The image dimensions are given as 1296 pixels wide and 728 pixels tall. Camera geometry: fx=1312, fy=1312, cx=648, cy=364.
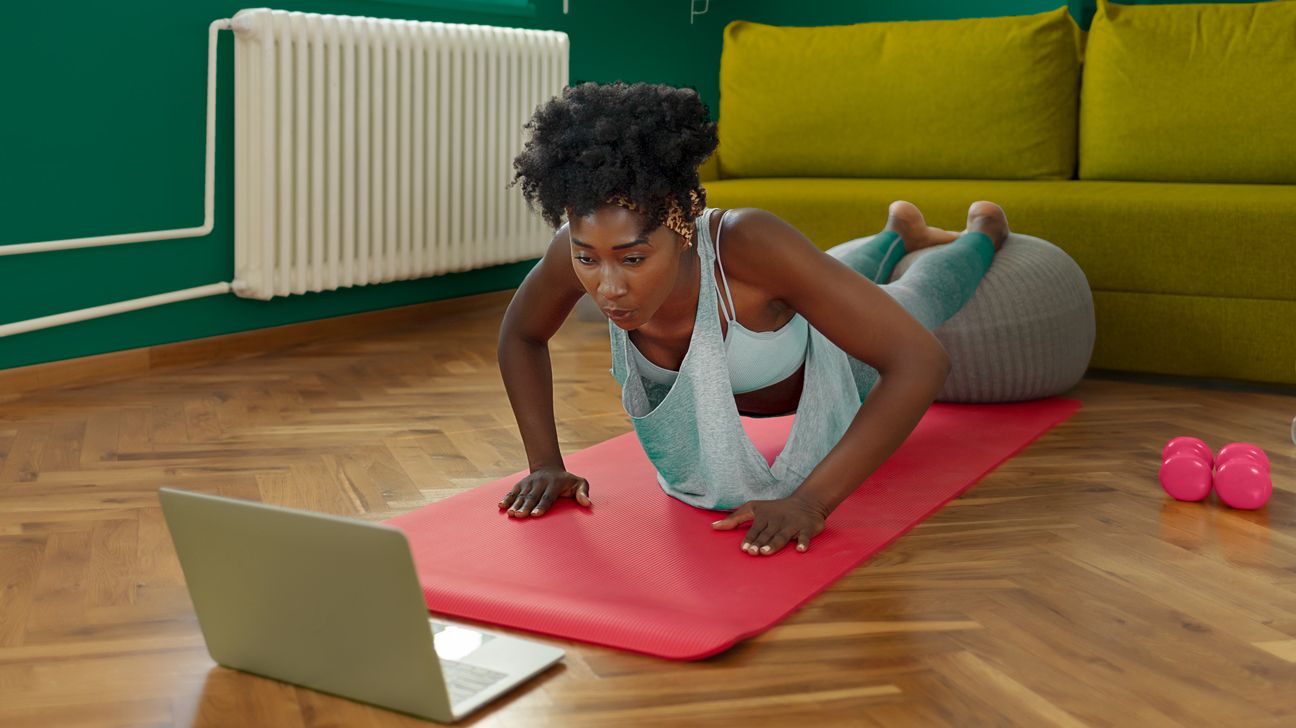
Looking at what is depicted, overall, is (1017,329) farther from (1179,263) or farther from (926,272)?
(1179,263)

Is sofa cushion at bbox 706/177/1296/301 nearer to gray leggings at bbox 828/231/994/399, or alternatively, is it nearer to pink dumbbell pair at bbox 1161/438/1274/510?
gray leggings at bbox 828/231/994/399

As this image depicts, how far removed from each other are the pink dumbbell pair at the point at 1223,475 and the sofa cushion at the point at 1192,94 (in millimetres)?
1578

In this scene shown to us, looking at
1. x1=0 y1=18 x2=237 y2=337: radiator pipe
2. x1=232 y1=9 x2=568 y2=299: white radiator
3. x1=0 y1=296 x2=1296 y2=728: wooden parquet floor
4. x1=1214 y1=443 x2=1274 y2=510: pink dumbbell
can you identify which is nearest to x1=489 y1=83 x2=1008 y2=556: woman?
x1=0 y1=296 x2=1296 y2=728: wooden parquet floor

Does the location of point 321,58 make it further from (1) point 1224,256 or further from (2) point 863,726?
(2) point 863,726

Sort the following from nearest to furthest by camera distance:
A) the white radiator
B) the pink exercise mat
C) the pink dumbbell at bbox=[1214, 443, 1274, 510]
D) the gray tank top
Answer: the pink exercise mat < the gray tank top < the pink dumbbell at bbox=[1214, 443, 1274, 510] < the white radiator

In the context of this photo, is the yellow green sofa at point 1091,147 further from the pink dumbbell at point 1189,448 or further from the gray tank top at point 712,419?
the gray tank top at point 712,419

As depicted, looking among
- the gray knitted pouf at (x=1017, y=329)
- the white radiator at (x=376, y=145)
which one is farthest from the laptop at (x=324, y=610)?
the white radiator at (x=376, y=145)

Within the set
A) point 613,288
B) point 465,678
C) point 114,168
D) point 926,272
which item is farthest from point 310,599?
point 114,168

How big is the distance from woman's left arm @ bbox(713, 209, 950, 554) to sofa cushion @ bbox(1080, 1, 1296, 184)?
2.08 m

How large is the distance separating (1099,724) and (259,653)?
2.91 feet

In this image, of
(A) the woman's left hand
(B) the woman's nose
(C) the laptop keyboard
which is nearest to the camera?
(C) the laptop keyboard

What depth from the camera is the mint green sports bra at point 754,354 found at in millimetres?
1948

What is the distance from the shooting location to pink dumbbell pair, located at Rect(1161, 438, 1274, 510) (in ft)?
7.00

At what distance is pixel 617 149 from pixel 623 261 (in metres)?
0.14
